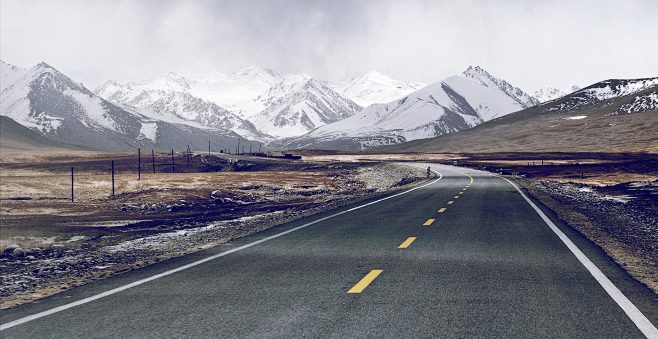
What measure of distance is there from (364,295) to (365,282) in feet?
2.90

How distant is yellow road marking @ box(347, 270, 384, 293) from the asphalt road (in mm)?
14

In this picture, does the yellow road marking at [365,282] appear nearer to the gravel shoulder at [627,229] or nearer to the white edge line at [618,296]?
the white edge line at [618,296]

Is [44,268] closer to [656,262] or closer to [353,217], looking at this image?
[353,217]

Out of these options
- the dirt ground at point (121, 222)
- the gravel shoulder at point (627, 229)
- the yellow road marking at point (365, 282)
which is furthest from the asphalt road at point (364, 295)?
the dirt ground at point (121, 222)

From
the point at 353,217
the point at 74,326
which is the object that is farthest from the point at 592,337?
the point at 353,217

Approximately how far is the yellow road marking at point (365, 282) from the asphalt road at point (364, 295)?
1 centimetres

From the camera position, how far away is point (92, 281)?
32.1 feet

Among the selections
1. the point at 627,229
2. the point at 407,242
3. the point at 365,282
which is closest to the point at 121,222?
the point at 407,242

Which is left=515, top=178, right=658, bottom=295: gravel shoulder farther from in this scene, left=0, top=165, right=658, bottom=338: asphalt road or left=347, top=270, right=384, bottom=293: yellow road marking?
left=347, top=270, right=384, bottom=293: yellow road marking

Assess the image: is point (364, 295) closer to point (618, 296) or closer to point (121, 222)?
point (618, 296)

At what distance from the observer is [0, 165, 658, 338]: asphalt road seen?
6.44 m

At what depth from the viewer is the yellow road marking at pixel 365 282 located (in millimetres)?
8303

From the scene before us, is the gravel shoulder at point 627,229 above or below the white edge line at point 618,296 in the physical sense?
below

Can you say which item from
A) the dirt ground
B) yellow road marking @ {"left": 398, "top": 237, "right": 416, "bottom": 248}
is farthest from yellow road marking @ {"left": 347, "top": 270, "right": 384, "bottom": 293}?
the dirt ground
